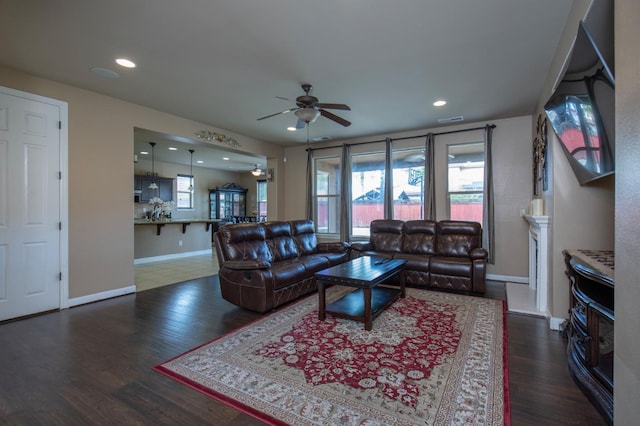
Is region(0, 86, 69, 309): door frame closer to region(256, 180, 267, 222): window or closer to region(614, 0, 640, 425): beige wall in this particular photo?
region(614, 0, 640, 425): beige wall

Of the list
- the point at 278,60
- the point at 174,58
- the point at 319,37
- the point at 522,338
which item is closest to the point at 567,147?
the point at 522,338

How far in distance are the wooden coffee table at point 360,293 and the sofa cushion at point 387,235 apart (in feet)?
4.85

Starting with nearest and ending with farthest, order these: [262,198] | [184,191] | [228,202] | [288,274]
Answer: [288,274] < [184,191] < [228,202] < [262,198]

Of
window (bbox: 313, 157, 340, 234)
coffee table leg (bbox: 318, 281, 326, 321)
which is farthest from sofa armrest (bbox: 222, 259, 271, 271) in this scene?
window (bbox: 313, 157, 340, 234)

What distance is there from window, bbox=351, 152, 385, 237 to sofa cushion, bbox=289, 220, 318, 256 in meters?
1.52

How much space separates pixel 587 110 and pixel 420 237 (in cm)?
356

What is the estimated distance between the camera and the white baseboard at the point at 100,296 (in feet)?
12.6

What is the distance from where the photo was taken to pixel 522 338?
2.80m

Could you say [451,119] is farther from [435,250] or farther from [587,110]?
[587,110]

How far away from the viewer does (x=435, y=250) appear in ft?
16.6

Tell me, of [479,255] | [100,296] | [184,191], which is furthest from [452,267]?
[184,191]

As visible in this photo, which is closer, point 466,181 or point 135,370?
point 135,370

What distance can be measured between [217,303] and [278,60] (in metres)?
3.05

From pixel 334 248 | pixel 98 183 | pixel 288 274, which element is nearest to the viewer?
pixel 288 274
